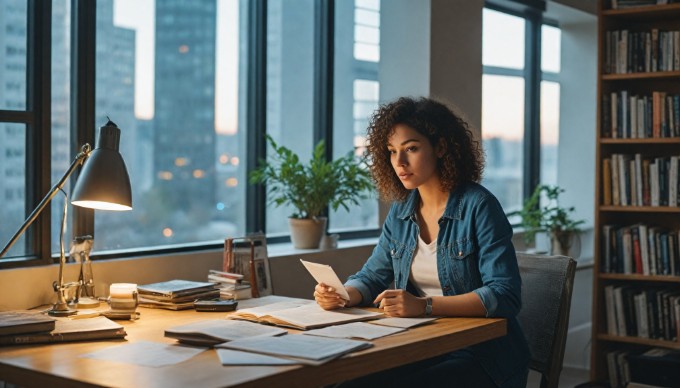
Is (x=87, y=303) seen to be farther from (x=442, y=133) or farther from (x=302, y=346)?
(x=442, y=133)

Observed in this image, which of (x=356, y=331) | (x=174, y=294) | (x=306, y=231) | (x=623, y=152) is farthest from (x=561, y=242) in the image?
(x=356, y=331)

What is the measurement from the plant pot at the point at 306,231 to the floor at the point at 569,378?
1.60m

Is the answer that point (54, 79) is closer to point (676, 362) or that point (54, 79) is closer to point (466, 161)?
point (466, 161)

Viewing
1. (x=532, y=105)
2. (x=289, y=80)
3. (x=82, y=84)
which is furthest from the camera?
(x=532, y=105)

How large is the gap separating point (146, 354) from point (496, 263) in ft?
3.50

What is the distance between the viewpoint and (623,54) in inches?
180

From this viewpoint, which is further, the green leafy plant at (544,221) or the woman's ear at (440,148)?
the green leafy plant at (544,221)

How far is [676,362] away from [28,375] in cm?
307

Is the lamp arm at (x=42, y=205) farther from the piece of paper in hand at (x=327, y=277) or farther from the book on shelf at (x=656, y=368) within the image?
the book on shelf at (x=656, y=368)

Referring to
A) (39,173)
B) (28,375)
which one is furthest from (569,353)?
(28,375)

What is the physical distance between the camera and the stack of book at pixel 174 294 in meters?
2.84

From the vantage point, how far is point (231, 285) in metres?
3.12

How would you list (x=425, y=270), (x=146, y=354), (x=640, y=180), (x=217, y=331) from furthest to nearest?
1. (x=640, y=180)
2. (x=425, y=270)
3. (x=217, y=331)
4. (x=146, y=354)

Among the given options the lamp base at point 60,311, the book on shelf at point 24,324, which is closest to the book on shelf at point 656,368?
the lamp base at point 60,311
